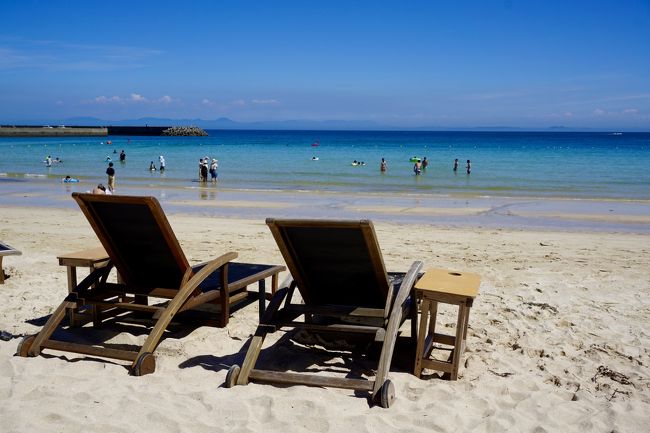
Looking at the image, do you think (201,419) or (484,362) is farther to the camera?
(484,362)

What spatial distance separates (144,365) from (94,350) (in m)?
0.38

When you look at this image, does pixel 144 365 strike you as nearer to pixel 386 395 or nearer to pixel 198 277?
pixel 198 277

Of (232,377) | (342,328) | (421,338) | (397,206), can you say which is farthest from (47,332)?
(397,206)

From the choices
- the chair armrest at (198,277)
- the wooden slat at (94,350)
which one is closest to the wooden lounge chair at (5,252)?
the wooden slat at (94,350)

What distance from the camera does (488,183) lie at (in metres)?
26.1

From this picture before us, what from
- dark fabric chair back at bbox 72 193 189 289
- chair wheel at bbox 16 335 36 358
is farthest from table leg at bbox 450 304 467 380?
chair wheel at bbox 16 335 36 358

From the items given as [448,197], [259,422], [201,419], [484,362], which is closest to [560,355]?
[484,362]

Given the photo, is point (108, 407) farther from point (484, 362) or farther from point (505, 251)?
point (505, 251)

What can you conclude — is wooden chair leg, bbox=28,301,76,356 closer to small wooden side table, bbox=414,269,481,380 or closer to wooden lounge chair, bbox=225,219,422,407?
wooden lounge chair, bbox=225,219,422,407

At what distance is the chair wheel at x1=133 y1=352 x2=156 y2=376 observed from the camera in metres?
3.83

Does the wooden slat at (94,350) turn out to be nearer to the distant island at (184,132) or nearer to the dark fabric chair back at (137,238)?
the dark fabric chair back at (137,238)

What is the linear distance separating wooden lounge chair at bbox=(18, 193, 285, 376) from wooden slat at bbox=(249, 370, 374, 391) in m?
0.75

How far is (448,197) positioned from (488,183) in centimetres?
771

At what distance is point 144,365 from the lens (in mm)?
3867
